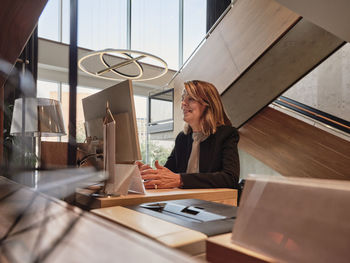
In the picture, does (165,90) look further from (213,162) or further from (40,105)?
(213,162)

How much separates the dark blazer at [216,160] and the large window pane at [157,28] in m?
6.44

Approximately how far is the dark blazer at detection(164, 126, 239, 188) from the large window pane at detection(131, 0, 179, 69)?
6.44m

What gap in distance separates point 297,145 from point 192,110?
10.7ft

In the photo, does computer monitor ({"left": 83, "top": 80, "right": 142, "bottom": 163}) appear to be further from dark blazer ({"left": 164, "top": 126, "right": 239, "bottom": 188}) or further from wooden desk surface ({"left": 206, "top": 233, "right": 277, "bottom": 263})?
wooden desk surface ({"left": 206, "top": 233, "right": 277, "bottom": 263})

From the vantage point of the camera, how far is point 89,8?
287 inches

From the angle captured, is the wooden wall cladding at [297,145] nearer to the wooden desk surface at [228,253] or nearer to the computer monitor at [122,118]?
the computer monitor at [122,118]

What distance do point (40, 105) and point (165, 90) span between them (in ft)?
13.7

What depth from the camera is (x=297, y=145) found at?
4777 millimetres

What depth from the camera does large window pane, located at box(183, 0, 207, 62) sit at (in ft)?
29.6

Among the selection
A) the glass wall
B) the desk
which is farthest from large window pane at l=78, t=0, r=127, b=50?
the desk

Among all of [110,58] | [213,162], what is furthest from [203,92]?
[110,58]

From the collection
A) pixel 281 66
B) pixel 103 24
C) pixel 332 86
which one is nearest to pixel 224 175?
pixel 281 66

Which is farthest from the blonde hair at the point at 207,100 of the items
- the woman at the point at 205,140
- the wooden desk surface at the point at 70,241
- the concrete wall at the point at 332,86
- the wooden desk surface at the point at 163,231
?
the concrete wall at the point at 332,86

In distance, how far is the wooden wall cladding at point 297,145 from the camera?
4324 mm
